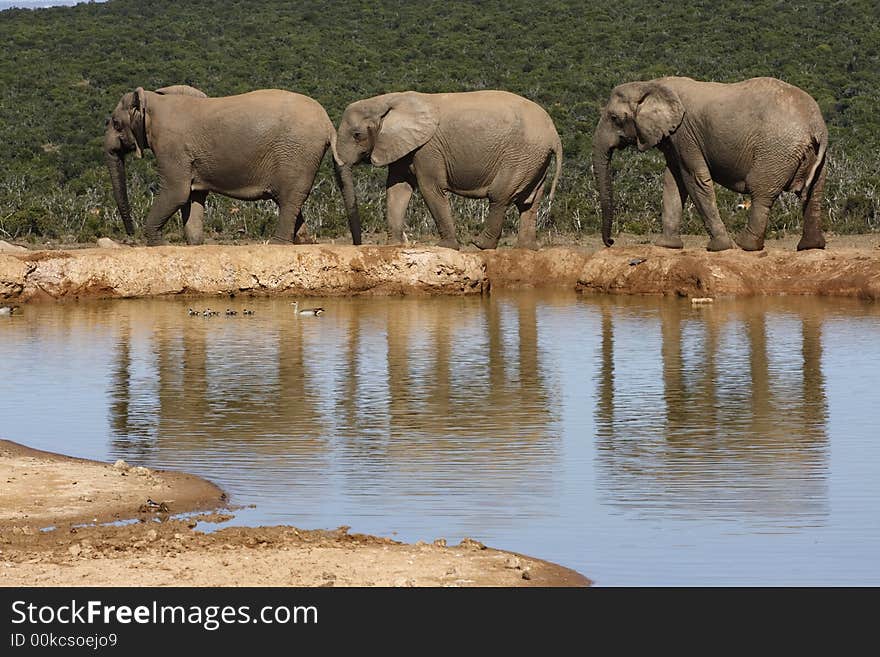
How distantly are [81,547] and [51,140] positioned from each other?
45.6 m

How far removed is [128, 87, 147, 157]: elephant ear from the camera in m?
24.2

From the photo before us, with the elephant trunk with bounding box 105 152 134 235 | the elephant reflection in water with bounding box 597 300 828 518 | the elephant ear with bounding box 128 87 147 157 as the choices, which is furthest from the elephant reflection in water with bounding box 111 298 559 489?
the elephant trunk with bounding box 105 152 134 235

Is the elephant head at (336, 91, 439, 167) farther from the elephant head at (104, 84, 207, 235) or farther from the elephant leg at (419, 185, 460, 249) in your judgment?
the elephant head at (104, 84, 207, 235)

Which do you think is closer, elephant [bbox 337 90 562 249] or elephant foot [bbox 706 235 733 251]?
elephant foot [bbox 706 235 733 251]

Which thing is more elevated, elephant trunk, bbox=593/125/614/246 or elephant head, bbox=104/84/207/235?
elephant head, bbox=104/84/207/235

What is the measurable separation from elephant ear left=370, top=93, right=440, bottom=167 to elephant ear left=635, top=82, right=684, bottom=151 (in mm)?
2955

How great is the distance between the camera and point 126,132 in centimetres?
2467

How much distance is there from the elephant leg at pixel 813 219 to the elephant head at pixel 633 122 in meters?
2.06

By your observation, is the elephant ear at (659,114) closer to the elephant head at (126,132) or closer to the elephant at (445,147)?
the elephant at (445,147)

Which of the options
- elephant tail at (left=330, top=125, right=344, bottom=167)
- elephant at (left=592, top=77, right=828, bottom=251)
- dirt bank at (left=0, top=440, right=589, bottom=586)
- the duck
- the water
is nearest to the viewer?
dirt bank at (left=0, top=440, right=589, bottom=586)
